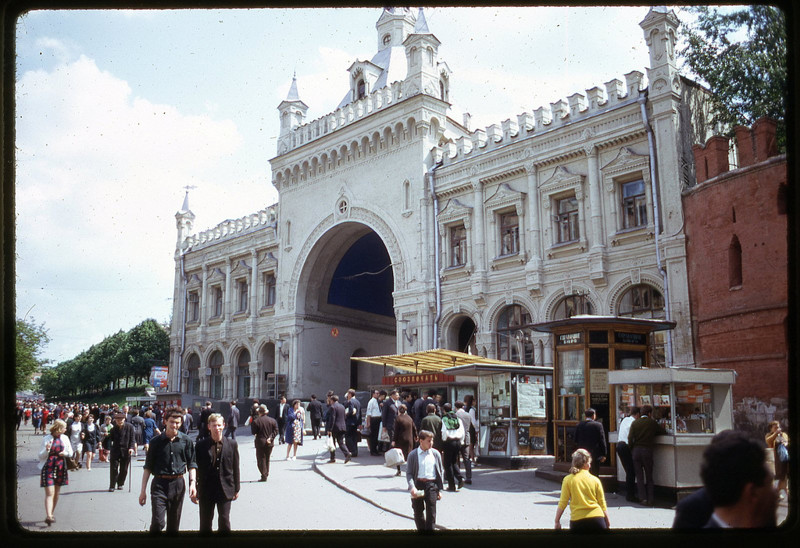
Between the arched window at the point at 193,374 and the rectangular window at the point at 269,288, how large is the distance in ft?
23.7

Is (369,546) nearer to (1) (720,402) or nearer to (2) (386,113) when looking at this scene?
(1) (720,402)

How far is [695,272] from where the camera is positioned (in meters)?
20.3

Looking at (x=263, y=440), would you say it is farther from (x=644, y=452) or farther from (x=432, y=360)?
(x=432, y=360)

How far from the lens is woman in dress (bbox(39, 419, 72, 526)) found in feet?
34.6

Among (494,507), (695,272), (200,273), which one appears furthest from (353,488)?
(200,273)

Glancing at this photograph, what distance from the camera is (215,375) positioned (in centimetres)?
3978

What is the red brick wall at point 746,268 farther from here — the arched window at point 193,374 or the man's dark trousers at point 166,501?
the arched window at point 193,374

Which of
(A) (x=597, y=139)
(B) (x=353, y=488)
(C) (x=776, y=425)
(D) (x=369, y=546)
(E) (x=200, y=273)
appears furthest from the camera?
(E) (x=200, y=273)

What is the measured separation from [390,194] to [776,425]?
66.9 feet

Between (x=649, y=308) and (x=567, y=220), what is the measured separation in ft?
14.8

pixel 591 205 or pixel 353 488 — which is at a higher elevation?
pixel 591 205

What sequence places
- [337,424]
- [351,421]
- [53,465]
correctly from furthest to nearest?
[351,421], [337,424], [53,465]

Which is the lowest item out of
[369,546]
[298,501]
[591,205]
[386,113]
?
[298,501]

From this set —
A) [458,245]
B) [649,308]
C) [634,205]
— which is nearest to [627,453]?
[649,308]
